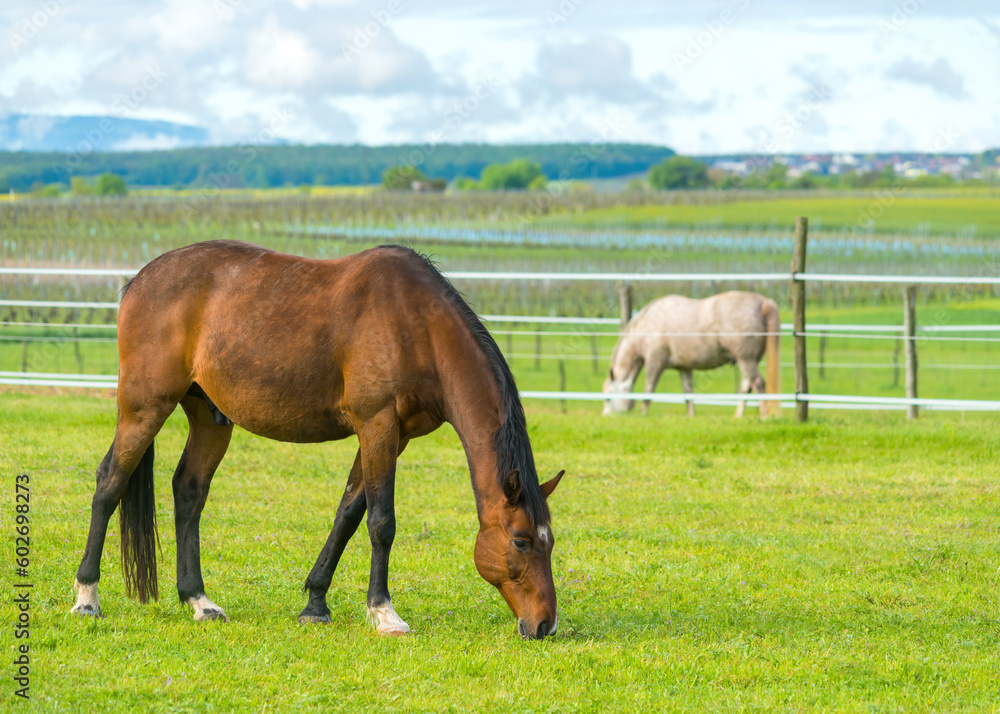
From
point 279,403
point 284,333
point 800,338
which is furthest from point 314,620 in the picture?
point 800,338

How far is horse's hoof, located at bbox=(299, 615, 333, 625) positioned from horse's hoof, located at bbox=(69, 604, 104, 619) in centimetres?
89

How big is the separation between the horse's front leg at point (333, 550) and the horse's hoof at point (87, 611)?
90 cm

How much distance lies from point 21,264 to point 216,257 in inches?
1097

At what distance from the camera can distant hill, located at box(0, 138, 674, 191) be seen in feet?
266

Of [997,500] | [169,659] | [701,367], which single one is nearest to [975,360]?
[701,367]

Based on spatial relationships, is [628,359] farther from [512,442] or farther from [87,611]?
[87,611]

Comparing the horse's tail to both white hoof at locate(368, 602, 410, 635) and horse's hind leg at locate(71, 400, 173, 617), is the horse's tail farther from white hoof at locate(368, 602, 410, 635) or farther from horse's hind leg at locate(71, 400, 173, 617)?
horse's hind leg at locate(71, 400, 173, 617)

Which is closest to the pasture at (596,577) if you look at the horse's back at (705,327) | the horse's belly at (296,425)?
the horse's belly at (296,425)

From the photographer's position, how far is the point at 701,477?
8086 mm

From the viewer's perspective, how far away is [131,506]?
4.72 meters

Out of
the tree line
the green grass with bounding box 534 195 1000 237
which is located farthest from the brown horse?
the tree line

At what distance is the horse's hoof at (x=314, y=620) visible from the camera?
4.50 m

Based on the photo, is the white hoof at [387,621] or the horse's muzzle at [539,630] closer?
the horse's muzzle at [539,630]

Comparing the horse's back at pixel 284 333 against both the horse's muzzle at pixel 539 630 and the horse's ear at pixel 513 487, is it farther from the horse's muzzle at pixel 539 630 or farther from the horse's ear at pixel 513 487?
the horse's muzzle at pixel 539 630
